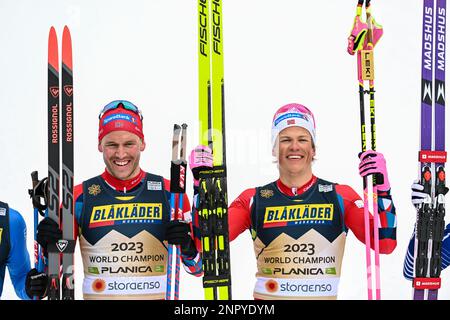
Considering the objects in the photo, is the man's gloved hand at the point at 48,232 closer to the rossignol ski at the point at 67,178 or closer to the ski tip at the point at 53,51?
the rossignol ski at the point at 67,178

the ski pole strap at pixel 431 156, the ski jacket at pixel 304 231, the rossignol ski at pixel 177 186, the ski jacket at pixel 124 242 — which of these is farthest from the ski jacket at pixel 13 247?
the ski pole strap at pixel 431 156

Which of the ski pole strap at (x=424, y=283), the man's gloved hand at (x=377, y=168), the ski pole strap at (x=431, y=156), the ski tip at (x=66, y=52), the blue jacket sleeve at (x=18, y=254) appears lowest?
the ski pole strap at (x=424, y=283)

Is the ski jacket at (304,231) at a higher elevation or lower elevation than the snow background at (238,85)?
lower

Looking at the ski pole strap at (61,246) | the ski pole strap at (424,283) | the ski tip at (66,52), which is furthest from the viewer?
the ski tip at (66,52)

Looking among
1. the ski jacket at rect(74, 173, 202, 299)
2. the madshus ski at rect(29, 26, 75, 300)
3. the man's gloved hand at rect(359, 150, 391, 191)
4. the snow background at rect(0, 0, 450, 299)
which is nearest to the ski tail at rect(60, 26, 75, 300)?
the madshus ski at rect(29, 26, 75, 300)

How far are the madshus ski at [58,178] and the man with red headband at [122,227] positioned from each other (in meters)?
0.09

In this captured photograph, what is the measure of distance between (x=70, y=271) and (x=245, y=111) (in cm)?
257

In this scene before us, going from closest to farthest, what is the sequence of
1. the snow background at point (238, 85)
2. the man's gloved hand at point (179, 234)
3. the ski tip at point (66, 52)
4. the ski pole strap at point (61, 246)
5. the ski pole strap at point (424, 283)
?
the man's gloved hand at point (179, 234), the ski pole strap at point (61, 246), the ski pole strap at point (424, 283), the ski tip at point (66, 52), the snow background at point (238, 85)

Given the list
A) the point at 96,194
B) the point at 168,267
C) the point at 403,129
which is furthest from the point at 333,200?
the point at 403,129

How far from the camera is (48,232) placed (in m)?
6.29

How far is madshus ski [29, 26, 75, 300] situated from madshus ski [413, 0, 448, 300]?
2370 millimetres

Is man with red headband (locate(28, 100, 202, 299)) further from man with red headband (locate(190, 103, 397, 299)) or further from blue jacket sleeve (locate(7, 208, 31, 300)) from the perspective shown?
man with red headband (locate(190, 103, 397, 299))

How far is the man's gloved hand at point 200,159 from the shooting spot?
6.32 meters
